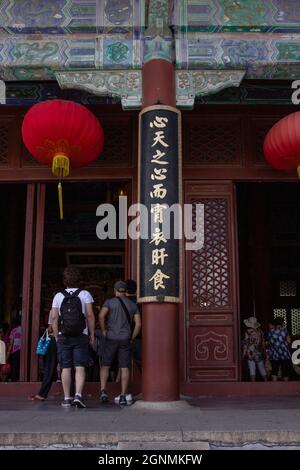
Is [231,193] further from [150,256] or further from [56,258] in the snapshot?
[56,258]

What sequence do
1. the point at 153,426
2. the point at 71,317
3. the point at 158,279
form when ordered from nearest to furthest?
the point at 153,426 < the point at 71,317 < the point at 158,279

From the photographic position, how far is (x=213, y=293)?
7199 millimetres

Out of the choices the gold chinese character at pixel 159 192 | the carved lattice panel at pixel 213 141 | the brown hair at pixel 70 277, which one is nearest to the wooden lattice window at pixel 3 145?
the carved lattice panel at pixel 213 141

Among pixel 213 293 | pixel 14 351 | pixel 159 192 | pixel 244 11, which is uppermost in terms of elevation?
pixel 244 11

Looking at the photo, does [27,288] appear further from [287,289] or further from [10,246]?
[287,289]

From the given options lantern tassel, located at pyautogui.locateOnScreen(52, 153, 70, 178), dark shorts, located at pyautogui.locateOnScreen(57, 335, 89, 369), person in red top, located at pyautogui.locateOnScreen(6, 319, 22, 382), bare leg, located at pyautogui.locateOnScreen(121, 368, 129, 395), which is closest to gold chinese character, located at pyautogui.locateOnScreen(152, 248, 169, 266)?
dark shorts, located at pyautogui.locateOnScreen(57, 335, 89, 369)

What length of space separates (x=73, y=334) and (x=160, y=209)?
1.50 m

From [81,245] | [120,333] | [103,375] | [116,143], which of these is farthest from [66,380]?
[81,245]

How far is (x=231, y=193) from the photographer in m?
7.49

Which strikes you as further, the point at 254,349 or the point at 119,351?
the point at 254,349

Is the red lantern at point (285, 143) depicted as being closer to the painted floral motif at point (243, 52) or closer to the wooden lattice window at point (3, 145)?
the painted floral motif at point (243, 52)

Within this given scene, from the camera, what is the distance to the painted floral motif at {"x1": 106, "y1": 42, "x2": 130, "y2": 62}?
6473mm

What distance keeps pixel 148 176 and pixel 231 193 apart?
191 cm

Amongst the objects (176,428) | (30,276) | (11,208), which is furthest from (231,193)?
(11,208)
